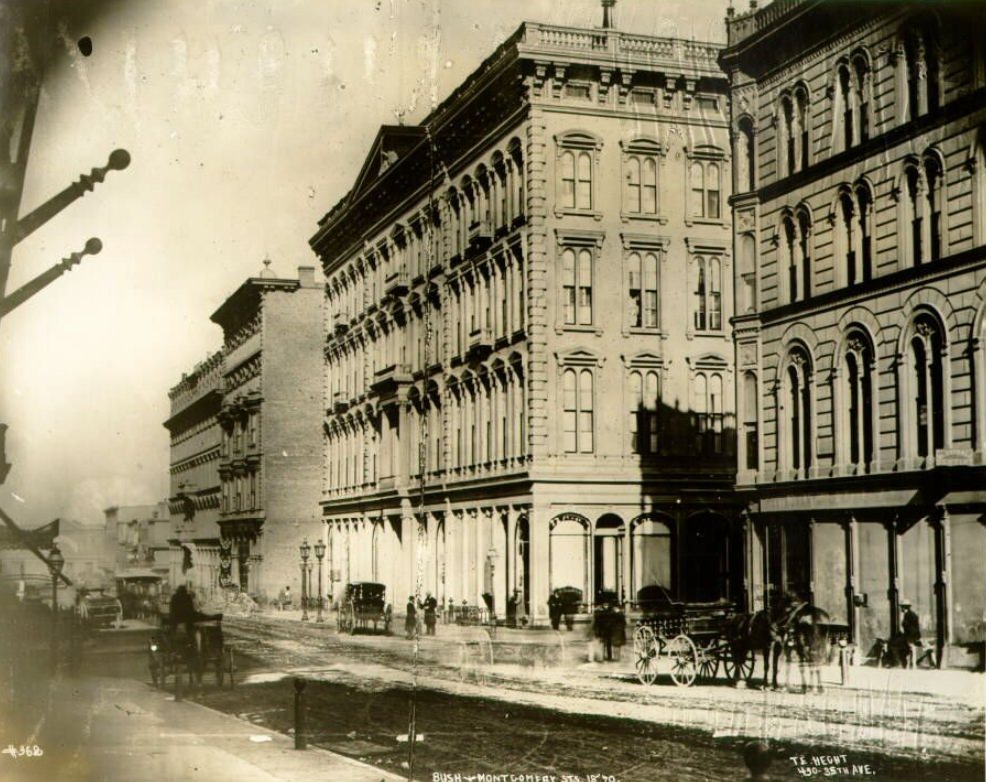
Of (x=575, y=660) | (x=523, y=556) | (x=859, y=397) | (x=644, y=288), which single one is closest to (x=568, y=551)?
(x=523, y=556)

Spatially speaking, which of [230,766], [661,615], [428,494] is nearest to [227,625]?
[230,766]

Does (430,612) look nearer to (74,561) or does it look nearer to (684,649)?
(684,649)

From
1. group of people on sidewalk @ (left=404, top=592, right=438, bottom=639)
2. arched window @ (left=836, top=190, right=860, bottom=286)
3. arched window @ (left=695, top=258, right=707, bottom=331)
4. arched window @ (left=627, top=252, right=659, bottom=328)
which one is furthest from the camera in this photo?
arched window @ (left=627, top=252, right=659, bottom=328)

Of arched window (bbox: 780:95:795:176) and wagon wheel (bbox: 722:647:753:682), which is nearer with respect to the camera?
wagon wheel (bbox: 722:647:753:682)

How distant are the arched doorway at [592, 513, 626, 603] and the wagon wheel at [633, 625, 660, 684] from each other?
7442mm

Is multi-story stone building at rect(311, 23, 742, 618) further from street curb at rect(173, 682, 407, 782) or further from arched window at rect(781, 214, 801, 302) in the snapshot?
street curb at rect(173, 682, 407, 782)

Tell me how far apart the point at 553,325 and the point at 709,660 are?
15.8 metres

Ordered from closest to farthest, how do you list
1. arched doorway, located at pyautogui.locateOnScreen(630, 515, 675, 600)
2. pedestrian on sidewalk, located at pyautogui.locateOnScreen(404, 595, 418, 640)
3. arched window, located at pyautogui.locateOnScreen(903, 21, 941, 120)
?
arched window, located at pyautogui.locateOnScreen(903, 21, 941, 120) < arched doorway, located at pyautogui.locateOnScreen(630, 515, 675, 600) < pedestrian on sidewalk, located at pyautogui.locateOnScreen(404, 595, 418, 640)

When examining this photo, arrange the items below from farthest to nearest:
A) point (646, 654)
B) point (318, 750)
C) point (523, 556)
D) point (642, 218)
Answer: point (523, 556) < point (642, 218) < point (646, 654) < point (318, 750)

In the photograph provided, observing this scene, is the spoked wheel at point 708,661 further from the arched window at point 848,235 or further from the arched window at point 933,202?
the arched window at point 933,202

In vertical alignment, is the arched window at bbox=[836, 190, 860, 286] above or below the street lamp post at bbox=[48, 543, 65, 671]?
above

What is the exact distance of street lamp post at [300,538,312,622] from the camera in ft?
86.2

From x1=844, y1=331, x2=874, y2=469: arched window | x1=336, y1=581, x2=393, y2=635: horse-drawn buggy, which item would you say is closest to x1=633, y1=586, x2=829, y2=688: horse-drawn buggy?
x1=844, y1=331, x2=874, y2=469: arched window

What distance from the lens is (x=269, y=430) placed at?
30.3 m
